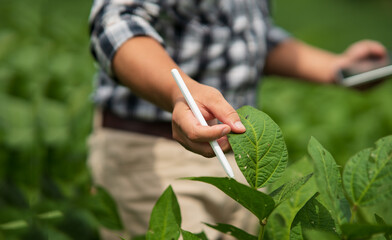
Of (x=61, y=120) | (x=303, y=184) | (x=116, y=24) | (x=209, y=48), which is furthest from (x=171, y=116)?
(x=61, y=120)

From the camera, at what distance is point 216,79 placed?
1.08 m

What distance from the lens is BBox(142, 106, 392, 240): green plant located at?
1.28ft

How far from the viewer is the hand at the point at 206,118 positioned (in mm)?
467

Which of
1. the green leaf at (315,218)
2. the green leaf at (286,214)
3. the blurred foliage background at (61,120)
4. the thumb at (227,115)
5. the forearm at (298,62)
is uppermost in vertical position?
the thumb at (227,115)

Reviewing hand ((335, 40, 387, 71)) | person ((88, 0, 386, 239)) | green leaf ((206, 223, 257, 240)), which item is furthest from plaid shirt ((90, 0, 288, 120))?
green leaf ((206, 223, 257, 240))

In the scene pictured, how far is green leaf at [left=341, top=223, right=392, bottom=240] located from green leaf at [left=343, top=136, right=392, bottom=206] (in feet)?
0.12

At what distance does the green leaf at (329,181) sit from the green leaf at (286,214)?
11 cm

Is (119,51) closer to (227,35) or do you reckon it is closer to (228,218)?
(227,35)

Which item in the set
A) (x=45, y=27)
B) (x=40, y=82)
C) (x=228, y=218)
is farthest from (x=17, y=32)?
(x=228, y=218)

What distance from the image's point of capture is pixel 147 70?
65cm

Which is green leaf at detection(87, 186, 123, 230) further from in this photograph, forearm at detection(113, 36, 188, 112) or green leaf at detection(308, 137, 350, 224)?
green leaf at detection(308, 137, 350, 224)

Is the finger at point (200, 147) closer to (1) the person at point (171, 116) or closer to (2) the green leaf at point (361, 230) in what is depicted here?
(2) the green leaf at point (361, 230)

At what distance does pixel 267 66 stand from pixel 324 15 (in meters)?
3.78

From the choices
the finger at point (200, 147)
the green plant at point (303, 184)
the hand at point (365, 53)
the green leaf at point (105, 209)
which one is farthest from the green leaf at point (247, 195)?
the hand at point (365, 53)
